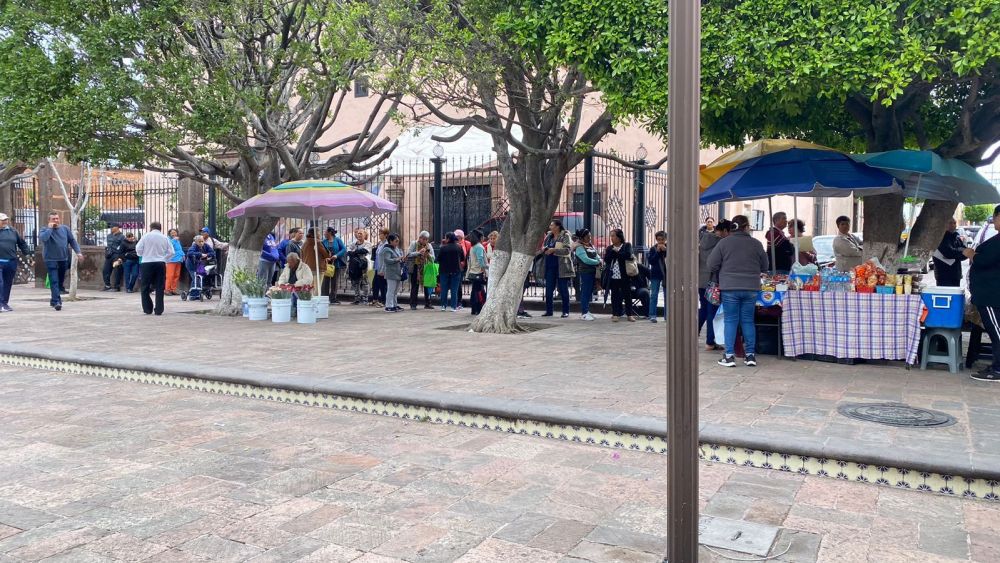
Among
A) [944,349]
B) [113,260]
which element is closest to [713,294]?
[944,349]

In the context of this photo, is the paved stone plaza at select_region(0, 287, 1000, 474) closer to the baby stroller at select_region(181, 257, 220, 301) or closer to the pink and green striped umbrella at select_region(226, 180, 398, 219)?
the pink and green striped umbrella at select_region(226, 180, 398, 219)

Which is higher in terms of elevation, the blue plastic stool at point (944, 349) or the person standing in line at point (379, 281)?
the person standing in line at point (379, 281)

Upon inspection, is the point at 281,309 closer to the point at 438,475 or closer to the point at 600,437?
the point at 600,437

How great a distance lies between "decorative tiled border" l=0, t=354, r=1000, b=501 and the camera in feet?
15.9

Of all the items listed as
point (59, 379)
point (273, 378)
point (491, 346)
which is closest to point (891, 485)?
point (273, 378)

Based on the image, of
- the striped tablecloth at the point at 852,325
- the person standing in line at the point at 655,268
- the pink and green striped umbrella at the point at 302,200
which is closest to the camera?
Result: the striped tablecloth at the point at 852,325

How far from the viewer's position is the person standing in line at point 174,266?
2016cm

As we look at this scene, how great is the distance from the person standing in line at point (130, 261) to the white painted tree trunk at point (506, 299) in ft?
42.8

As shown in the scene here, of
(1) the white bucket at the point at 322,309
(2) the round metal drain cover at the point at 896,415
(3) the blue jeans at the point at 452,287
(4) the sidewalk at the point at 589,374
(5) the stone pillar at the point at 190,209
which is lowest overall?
(2) the round metal drain cover at the point at 896,415

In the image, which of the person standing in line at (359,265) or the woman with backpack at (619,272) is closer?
the woman with backpack at (619,272)

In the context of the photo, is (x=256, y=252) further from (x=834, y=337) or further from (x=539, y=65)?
(x=834, y=337)

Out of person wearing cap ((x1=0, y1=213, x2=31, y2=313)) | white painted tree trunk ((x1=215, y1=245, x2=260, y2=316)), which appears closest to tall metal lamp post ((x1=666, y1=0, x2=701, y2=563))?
white painted tree trunk ((x1=215, y1=245, x2=260, y2=316))

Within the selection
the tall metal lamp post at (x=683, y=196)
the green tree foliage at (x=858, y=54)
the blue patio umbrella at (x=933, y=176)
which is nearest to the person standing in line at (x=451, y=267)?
the green tree foliage at (x=858, y=54)

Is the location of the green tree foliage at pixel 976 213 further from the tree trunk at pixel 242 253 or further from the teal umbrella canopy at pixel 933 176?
the tree trunk at pixel 242 253
